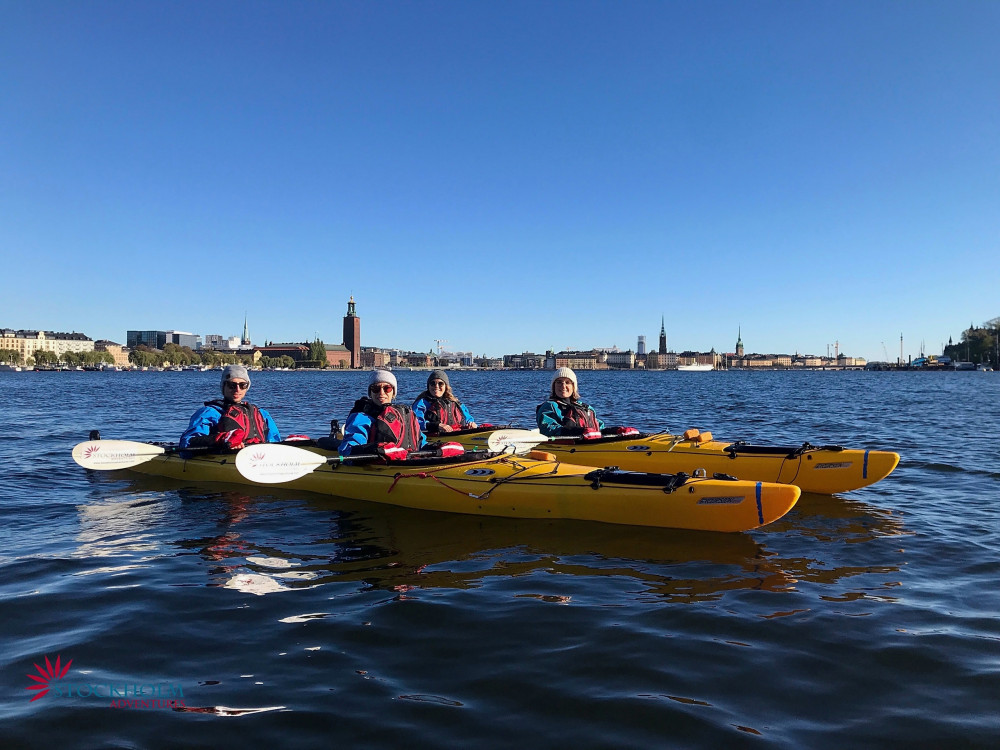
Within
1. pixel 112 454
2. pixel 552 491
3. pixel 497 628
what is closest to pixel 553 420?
pixel 552 491

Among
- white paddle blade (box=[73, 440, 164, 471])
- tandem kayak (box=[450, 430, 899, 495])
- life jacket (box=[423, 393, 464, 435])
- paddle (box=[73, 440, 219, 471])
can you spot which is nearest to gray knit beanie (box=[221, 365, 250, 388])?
paddle (box=[73, 440, 219, 471])

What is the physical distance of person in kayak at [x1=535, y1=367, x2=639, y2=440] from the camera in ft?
39.3

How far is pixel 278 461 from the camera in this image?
9445 millimetres

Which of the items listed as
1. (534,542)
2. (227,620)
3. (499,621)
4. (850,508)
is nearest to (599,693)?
(499,621)

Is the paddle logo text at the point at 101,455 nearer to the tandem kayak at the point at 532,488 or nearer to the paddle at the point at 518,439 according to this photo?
the tandem kayak at the point at 532,488

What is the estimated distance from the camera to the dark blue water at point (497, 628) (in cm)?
371

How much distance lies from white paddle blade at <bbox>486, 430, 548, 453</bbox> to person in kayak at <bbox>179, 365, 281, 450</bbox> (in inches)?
154

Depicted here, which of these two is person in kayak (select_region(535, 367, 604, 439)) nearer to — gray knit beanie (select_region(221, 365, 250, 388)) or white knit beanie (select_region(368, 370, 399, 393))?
white knit beanie (select_region(368, 370, 399, 393))

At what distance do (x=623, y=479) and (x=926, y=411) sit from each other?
28.2m

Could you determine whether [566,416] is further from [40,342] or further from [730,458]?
[40,342]

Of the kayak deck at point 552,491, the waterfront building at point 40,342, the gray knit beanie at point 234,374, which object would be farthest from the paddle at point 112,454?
the waterfront building at point 40,342

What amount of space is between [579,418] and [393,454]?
425 cm

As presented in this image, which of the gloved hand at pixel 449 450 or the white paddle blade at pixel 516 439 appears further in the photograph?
the white paddle blade at pixel 516 439

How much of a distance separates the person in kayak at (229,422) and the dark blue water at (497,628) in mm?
1703
